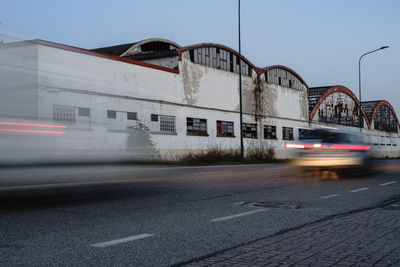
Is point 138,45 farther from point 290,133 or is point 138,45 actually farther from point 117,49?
point 290,133

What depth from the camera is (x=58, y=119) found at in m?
9.08

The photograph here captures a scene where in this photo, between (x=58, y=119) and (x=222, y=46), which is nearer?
(x=58, y=119)

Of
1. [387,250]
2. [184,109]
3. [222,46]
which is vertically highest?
[222,46]

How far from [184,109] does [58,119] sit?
2673cm

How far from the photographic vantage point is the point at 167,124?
34.0 metres

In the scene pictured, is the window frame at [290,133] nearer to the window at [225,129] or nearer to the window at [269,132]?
the window at [269,132]

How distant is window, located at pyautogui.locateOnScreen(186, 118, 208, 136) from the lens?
36.2 m

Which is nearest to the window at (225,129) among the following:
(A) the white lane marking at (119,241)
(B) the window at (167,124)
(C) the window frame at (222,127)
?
(C) the window frame at (222,127)

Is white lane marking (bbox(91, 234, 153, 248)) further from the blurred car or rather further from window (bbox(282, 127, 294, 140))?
window (bbox(282, 127, 294, 140))

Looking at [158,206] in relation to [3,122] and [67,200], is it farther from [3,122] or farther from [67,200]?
[3,122]

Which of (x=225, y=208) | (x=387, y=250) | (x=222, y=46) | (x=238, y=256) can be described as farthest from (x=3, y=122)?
(x=222, y=46)

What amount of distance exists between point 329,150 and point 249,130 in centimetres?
2592

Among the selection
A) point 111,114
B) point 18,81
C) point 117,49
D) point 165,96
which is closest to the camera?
Result: point 18,81

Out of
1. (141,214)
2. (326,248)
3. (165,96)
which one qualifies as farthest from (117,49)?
(326,248)
